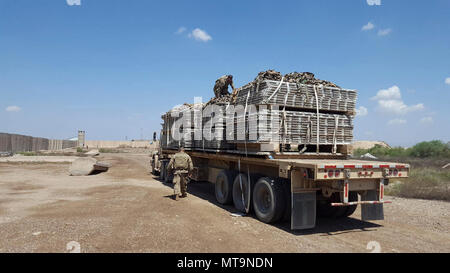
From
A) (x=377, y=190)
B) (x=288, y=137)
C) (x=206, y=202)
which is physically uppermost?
(x=288, y=137)

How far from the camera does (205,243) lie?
16.6ft

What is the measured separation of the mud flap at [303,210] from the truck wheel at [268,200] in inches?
18.1

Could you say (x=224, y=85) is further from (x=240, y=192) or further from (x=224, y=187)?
(x=240, y=192)

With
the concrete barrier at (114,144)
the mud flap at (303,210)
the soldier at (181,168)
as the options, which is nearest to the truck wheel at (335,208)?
the mud flap at (303,210)

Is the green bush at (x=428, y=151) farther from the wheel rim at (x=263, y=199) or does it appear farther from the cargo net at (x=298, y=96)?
the wheel rim at (x=263, y=199)

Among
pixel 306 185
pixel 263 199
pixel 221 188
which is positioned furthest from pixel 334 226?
pixel 221 188

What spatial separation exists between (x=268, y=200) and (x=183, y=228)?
200cm

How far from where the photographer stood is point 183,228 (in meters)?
5.97

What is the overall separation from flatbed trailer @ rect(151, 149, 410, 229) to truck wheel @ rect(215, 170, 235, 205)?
19cm

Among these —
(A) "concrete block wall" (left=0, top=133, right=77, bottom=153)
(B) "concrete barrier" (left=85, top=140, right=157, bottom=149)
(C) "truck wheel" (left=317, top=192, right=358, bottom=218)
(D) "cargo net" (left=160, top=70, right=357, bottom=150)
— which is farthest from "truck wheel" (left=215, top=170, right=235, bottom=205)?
(B) "concrete barrier" (left=85, top=140, right=157, bottom=149)
